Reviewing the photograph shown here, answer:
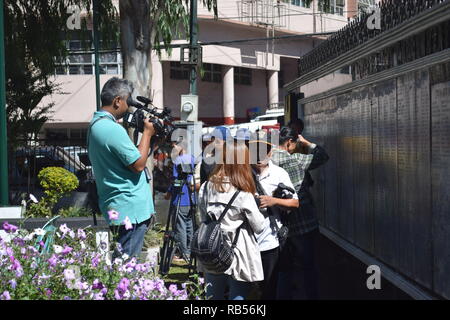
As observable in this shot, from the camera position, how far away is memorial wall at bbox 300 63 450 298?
195 inches

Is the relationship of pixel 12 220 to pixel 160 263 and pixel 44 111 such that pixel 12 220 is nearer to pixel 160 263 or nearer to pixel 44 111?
pixel 160 263

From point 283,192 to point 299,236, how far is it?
959mm

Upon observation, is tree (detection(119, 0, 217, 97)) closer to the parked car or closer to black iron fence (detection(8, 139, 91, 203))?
black iron fence (detection(8, 139, 91, 203))

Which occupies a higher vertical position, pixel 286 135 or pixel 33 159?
pixel 286 135

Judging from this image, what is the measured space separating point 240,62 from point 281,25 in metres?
3.19

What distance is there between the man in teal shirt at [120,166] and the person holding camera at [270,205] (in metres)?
0.91

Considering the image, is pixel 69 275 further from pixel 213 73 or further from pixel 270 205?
pixel 213 73

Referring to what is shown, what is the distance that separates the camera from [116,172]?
184 inches

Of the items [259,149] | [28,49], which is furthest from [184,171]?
[28,49]

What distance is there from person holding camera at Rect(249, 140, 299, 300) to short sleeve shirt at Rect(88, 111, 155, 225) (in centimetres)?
94

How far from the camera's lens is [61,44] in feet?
45.2

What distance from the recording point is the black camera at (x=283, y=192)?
17.3 feet

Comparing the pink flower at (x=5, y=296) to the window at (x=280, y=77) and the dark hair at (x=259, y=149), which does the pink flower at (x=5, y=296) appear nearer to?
the dark hair at (x=259, y=149)

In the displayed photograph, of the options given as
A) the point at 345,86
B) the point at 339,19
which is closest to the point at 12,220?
the point at 345,86
